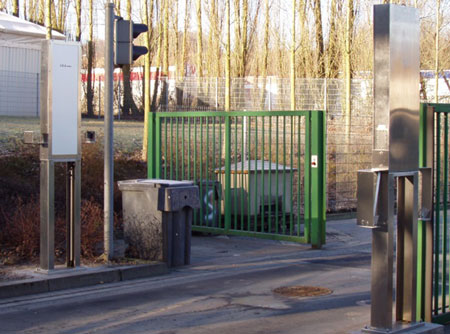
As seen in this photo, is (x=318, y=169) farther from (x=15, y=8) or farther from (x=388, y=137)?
(x=15, y=8)

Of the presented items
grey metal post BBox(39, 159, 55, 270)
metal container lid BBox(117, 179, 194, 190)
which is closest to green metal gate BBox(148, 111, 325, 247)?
metal container lid BBox(117, 179, 194, 190)

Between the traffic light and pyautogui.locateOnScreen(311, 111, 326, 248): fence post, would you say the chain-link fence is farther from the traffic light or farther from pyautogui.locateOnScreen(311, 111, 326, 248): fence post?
the traffic light

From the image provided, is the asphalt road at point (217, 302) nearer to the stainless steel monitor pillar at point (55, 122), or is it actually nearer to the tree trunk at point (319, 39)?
the stainless steel monitor pillar at point (55, 122)

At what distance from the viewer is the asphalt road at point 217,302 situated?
22.6 feet

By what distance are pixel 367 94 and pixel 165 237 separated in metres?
16.7

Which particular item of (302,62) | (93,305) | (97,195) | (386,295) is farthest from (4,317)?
(302,62)

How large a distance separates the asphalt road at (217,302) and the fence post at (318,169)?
753 millimetres

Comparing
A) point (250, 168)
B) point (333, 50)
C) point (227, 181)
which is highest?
point (333, 50)

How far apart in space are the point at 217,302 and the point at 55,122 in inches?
117

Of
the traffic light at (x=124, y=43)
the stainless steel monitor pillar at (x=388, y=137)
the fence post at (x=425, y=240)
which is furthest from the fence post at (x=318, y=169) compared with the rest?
the stainless steel monitor pillar at (x=388, y=137)

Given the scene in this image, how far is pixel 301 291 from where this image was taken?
851cm

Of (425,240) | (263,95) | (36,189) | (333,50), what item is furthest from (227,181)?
(333,50)

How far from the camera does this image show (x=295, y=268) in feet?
33.0

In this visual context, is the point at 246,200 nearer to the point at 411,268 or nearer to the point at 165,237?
the point at 165,237
